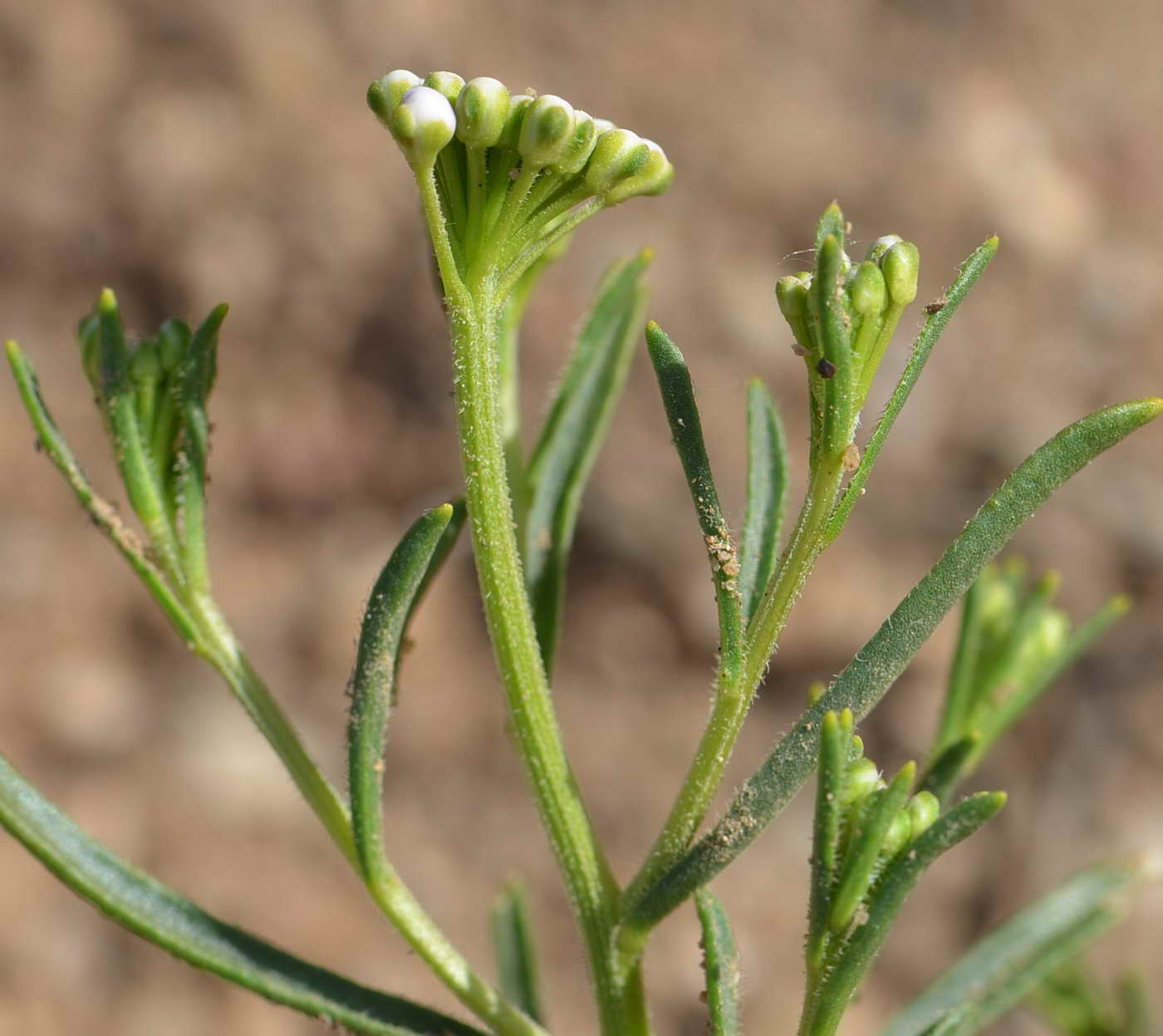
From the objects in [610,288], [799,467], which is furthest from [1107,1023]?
[799,467]

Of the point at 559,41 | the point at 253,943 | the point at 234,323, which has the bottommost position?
the point at 253,943

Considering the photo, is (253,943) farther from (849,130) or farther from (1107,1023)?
(849,130)

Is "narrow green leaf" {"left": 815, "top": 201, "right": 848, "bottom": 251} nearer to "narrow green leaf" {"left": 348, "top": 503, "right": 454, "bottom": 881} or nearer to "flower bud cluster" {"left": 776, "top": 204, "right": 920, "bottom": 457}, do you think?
"flower bud cluster" {"left": 776, "top": 204, "right": 920, "bottom": 457}

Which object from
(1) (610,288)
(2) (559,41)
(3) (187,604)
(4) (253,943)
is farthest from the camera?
(2) (559,41)

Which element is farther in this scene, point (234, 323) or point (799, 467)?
point (234, 323)

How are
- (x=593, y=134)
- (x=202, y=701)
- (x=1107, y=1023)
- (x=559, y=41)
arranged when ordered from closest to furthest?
(x=593, y=134), (x=1107, y=1023), (x=202, y=701), (x=559, y=41)

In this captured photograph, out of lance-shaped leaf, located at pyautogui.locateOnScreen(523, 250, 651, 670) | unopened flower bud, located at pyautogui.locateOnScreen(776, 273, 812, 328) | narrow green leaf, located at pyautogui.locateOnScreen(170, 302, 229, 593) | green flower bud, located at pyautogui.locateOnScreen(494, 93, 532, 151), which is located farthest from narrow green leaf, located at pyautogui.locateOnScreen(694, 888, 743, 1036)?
green flower bud, located at pyautogui.locateOnScreen(494, 93, 532, 151)

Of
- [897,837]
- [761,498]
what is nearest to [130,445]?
[761,498]
